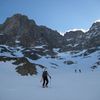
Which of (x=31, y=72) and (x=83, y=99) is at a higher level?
(x=31, y=72)

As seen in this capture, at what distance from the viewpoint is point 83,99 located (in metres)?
14.3

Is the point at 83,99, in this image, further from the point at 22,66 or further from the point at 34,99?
the point at 22,66

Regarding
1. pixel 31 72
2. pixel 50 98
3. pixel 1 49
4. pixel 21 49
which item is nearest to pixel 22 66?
pixel 31 72

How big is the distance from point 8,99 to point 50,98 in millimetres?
2506

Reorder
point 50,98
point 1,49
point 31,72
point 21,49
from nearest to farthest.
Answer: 1. point 50,98
2. point 31,72
3. point 1,49
4. point 21,49

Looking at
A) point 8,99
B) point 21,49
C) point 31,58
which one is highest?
point 21,49

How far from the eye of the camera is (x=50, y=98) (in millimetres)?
14562

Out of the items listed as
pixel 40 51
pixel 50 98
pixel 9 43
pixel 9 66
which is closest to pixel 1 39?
pixel 9 43

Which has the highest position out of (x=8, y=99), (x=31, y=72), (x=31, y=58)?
(x=31, y=58)

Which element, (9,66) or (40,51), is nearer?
(9,66)

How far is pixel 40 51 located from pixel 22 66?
5934 inches

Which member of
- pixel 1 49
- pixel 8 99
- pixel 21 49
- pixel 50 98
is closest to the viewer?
pixel 8 99

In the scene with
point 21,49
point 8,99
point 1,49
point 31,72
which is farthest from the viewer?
point 21,49

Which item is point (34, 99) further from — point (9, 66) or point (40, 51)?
point (40, 51)
